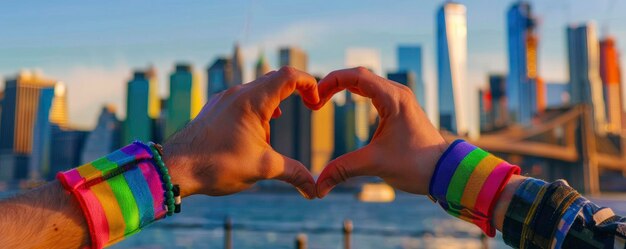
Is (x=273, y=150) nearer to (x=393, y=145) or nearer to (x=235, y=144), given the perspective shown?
(x=235, y=144)

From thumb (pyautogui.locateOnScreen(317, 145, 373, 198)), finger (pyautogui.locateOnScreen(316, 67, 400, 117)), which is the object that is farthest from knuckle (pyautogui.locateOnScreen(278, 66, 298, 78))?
thumb (pyautogui.locateOnScreen(317, 145, 373, 198))

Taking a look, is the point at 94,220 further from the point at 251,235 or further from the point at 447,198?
the point at 251,235

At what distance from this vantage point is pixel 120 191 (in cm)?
117

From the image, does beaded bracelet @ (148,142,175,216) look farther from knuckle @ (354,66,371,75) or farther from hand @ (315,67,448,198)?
knuckle @ (354,66,371,75)

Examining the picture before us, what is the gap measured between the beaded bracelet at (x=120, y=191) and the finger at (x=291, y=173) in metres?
0.23

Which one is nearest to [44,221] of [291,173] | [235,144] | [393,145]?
[235,144]

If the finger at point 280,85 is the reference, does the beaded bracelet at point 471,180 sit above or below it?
below

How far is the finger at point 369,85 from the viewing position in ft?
4.54

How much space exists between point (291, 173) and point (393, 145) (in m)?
0.23

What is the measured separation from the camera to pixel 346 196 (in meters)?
109

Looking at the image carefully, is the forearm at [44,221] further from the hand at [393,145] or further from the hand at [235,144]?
the hand at [393,145]

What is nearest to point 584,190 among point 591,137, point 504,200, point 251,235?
point 591,137

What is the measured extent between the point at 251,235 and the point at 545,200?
39484 millimetres

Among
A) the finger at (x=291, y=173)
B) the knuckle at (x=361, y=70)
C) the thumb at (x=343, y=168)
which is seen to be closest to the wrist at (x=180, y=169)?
the finger at (x=291, y=173)
